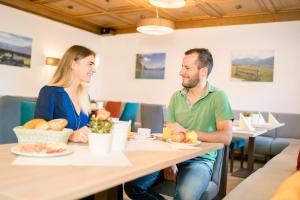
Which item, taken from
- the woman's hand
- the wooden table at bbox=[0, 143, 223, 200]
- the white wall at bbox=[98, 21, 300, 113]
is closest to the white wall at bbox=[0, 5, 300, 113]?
the white wall at bbox=[98, 21, 300, 113]

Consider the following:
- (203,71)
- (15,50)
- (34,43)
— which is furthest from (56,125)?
(34,43)

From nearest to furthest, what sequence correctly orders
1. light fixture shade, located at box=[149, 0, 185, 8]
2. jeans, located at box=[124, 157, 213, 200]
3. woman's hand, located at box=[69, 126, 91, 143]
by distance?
woman's hand, located at box=[69, 126, 91, 143] < jeans, located at box=[124, 157, 213, 200] < light fixture shade, located at box=[149, 0, 185, 8]

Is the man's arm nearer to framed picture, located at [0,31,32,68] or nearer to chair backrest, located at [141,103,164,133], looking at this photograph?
chair backrest, located at [141,103,164,133]

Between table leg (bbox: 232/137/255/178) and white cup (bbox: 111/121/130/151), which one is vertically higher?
white cup (bbox: 111/121/130/151)

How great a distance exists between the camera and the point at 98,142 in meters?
1.23

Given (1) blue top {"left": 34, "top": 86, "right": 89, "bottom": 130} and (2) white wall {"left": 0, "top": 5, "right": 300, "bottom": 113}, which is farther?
(2) white wall {"left": 0, "top": 5, "right": 300, "bottom": 113}

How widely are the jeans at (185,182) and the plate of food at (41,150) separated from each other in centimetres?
71

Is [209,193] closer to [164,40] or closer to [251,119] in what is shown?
[251,119]

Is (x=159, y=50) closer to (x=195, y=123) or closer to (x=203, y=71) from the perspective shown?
(x=203, y=71)

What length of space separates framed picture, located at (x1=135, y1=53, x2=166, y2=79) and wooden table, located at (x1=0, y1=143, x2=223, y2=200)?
591 centimetres

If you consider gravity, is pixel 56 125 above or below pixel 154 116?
above

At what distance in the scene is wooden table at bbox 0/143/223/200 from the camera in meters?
0.71

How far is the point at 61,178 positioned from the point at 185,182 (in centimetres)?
94

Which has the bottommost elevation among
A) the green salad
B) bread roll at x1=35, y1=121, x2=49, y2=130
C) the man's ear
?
bread roll at x1=35, y1=121, x2=49, y2=130
